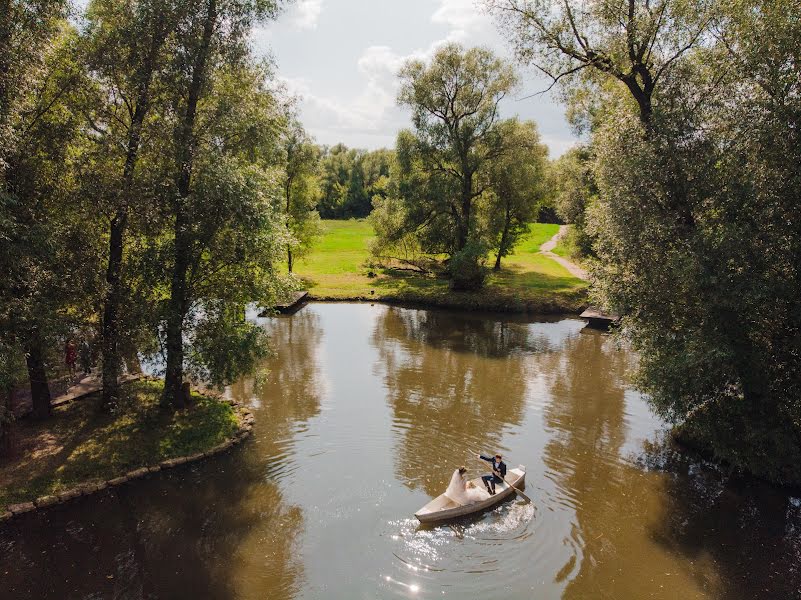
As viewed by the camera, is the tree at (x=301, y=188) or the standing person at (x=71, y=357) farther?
the tree at (x=301, y=188)

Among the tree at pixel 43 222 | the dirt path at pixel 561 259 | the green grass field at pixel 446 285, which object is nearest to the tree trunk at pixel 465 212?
the green grass field at pixel 446 285

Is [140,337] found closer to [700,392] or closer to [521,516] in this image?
[521,516]

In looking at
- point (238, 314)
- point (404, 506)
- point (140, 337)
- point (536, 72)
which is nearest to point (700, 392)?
point (404, 506)

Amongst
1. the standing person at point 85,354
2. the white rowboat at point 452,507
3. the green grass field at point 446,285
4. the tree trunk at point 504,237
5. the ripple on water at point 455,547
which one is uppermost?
the tree trunk at point 504,237

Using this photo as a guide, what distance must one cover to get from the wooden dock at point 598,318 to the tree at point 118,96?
1226 inches

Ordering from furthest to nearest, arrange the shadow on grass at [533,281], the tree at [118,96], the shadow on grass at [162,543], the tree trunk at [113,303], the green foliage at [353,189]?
the green foliage at [353,189], the shadow on grass at [533,281], the tree trunk at [113,303], the tree at [118,96], the shadow on grass at [162,543]

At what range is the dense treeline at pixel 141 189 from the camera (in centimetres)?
1558

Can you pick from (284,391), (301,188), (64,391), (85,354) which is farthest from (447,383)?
(301,188)

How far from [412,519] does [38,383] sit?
1344cm

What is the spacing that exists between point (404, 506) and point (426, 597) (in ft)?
11.9

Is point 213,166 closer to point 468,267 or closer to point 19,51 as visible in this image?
point 19,51

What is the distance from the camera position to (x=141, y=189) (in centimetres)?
1783

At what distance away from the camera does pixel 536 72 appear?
22438mm

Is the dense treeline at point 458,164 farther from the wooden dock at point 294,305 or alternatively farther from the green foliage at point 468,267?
the wooden dock at point 294,305
